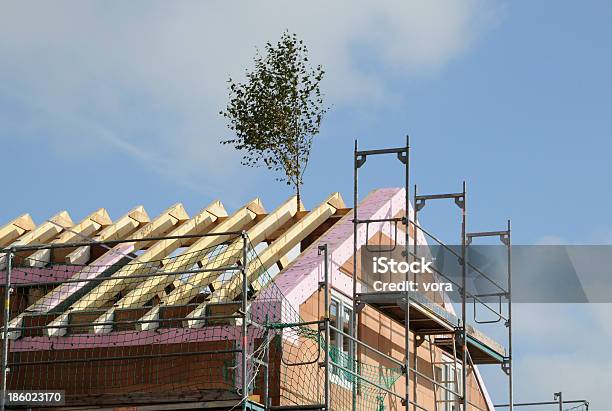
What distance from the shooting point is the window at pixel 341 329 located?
60.8 feet

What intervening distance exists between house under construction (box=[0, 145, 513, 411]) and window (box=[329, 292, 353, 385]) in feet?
0.11

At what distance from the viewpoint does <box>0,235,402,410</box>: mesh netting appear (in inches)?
672

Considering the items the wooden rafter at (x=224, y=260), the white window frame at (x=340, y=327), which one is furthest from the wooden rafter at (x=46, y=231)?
the white window frame at (x=340, y=327)

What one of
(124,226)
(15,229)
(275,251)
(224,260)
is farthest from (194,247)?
(15,229)

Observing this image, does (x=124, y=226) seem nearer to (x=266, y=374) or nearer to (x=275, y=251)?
(x=275, y=251)

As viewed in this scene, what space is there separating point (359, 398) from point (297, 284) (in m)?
2.30

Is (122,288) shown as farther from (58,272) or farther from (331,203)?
(331,203)

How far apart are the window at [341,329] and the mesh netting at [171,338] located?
5cm

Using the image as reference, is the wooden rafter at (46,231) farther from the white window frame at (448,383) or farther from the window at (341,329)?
the white window frame at (448,383)

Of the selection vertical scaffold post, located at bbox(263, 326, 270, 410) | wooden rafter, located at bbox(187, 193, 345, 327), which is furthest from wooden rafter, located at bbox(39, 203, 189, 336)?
vertical scaffold post, located at bbox(263, 326, 270, 410)

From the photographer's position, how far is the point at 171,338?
57.5 feet

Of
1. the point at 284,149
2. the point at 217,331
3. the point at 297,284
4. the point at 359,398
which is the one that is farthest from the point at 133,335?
the point at 284,149

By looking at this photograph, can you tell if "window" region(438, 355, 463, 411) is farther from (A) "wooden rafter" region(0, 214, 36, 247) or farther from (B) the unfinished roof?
(A) "wooden rafter" region(0, 214, 36, 247)

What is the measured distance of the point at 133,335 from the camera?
58.4 ft
